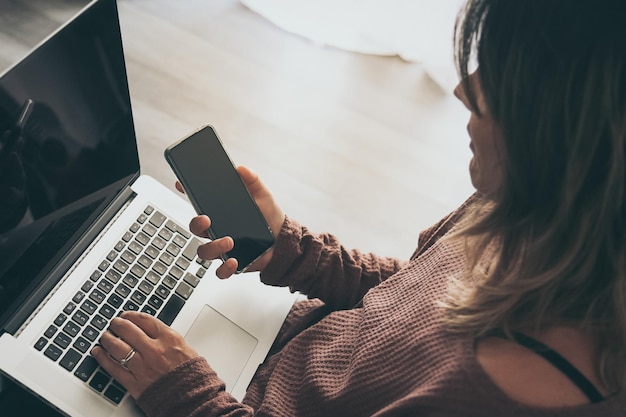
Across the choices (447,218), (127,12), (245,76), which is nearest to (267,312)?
(447,218)

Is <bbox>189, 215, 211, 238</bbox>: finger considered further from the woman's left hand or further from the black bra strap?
the black bra strap

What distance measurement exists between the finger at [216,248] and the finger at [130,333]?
100mm

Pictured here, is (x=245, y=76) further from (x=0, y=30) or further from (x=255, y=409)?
(x=255, y=409)

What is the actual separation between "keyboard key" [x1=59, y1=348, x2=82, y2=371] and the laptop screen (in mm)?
70

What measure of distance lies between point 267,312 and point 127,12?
0.62 metres

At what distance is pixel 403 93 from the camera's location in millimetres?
1059

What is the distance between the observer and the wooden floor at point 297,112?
878 mm

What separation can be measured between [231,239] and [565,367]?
1.12 ft

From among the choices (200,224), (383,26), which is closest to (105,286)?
(200,224)

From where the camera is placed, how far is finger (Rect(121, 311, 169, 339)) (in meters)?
0.59

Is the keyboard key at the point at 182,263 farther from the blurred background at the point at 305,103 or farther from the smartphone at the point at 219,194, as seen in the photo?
the blurred background at the point at 305,103

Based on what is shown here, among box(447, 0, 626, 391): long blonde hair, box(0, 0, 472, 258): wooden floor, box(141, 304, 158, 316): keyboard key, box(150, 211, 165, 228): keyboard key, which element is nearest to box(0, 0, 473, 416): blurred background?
box(0, 0, 472, 258): wooden floor

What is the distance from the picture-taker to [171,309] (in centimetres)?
64

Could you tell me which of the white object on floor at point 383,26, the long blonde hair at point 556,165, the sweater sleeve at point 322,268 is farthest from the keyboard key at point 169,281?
the white object on floor at point 383,26
